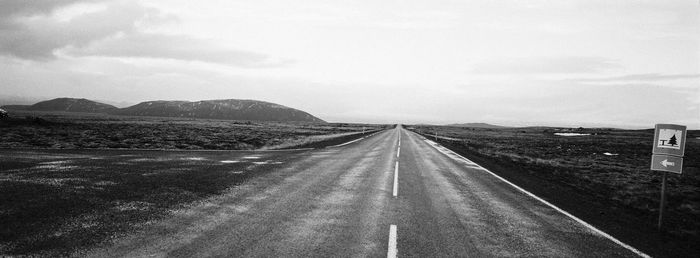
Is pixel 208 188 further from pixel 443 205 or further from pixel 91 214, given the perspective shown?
pixel 443 205

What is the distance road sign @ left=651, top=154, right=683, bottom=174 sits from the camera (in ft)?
25.4

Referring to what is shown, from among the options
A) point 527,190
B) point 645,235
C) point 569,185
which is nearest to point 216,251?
point 645,235

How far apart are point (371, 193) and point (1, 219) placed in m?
7.88

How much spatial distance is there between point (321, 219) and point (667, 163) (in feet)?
25.2

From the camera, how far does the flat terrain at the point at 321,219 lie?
5652mm

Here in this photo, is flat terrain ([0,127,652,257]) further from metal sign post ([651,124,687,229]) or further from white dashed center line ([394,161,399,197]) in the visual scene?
metal sign post ([651,124,687,229])

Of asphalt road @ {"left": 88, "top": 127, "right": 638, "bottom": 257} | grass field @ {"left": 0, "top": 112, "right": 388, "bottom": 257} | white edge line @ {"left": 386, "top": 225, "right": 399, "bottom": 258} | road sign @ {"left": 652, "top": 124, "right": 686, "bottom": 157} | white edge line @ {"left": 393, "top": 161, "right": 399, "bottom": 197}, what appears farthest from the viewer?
white edge line @ {"left": 393, "top": 161, "right": 399, "bottom": 197}

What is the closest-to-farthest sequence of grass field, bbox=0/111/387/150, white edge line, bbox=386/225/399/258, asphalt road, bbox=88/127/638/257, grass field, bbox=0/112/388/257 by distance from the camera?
white edge line, bbox=386/225/399/258 < asphalt road, bbox=88/127/638/257 < grass field, bbox=0/112/388/257 < grass field, bbox=0/111/387/150

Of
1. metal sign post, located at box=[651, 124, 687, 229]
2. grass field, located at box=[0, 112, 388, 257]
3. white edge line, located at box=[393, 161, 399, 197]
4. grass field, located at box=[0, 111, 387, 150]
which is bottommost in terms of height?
grass field, located at box=[0, 111, 387, 150]

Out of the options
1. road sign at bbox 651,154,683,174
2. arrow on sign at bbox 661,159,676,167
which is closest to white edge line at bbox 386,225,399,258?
road sign at bbox 651,154,683,174

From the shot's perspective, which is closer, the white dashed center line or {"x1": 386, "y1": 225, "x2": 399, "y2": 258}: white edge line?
{"x1": 386, "y1": 225, "x2": 399, "y2": 258}: white edge line

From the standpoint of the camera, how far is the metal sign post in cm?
773

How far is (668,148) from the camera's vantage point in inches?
312

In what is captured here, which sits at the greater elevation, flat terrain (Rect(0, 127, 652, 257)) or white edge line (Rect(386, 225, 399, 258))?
white edge line (Rect(386, 225, 399, 258))
